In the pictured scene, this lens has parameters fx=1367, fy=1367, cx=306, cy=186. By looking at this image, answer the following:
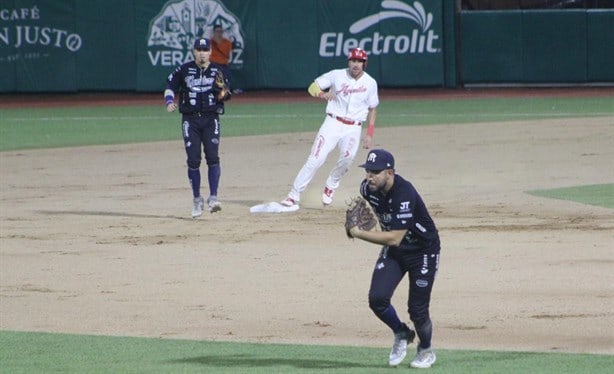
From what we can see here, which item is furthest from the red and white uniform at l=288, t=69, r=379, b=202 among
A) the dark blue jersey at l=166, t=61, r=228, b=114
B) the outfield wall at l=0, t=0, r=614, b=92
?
the outfield wall at l=0, t=0, r=614, b=92

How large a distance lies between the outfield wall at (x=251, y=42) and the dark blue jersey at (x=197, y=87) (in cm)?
1700

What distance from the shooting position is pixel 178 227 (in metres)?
15.5

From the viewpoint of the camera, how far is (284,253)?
543 inches

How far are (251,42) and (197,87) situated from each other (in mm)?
17297

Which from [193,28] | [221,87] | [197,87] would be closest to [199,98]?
[197,87]

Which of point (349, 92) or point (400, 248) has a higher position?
point (349, 92)

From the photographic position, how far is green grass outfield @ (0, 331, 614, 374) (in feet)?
29.4

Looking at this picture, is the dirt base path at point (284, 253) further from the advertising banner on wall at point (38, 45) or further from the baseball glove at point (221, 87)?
the advertising banner on wall at point (38, 45)

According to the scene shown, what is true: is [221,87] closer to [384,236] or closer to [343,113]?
[343,113]

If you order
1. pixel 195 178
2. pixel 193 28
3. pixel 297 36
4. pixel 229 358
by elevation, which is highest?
pixel 193 28

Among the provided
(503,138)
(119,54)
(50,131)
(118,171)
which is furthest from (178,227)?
(119,54)

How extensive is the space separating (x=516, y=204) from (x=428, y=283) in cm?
819

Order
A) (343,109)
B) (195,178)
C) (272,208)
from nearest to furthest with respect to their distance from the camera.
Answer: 1. (195,178)
2. (343,109)
3. (272,208)

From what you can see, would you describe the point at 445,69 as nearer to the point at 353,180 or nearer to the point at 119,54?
the point at 119,54
